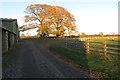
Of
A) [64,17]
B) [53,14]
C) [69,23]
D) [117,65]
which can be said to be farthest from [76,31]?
[117,65]

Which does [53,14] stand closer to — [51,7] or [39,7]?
[51,7]

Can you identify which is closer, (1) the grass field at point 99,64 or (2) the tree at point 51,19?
(1) the grass field at point 99,64

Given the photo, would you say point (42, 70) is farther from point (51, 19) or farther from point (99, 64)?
point (51, 19)

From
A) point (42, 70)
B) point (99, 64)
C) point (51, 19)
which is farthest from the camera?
point (51, 19)

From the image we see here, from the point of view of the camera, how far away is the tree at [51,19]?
116ft

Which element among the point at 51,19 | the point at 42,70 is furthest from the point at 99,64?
the point at 51,19

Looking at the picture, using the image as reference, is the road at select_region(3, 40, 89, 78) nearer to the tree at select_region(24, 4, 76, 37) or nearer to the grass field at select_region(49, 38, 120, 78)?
the grass field at select_region(49, 38, 120, 78)

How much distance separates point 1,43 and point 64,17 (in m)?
26.9

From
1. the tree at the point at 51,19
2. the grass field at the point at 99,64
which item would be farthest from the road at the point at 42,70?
the tree at the point at 51,19

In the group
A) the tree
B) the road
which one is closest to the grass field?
the road

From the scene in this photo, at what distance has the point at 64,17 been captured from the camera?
3753 centimetres

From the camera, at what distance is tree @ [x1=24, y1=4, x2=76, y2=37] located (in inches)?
1393

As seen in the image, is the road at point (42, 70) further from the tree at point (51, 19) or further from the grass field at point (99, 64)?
the tree at point (51, 19)

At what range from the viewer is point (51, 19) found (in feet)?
117
